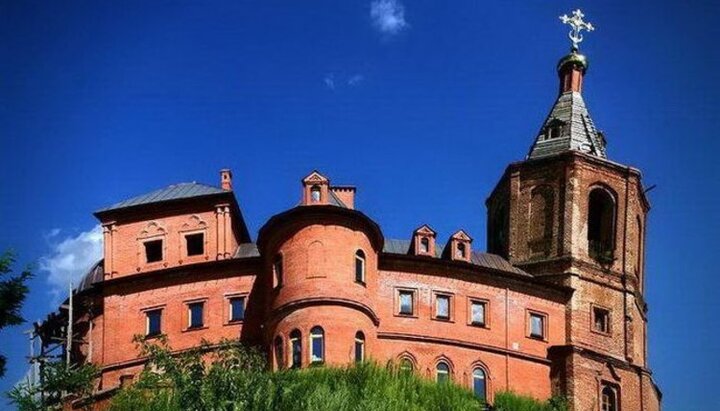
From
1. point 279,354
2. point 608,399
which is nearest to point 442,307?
point 608,399

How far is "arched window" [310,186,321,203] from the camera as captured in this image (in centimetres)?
6481

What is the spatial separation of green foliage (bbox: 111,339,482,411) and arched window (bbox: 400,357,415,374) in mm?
404

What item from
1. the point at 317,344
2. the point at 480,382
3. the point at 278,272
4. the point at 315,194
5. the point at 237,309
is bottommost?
the point at 480,382

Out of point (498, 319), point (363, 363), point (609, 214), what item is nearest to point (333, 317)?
point (363, 363)

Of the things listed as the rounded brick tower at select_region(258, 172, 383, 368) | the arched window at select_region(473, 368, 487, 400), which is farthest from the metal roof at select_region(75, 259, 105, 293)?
the arched window at select_region(473, 368, 487, 400)

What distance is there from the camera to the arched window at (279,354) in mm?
61781

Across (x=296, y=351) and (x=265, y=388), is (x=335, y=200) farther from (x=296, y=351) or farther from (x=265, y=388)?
(x=265, y=388)

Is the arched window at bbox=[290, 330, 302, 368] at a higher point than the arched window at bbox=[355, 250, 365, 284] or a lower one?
lower

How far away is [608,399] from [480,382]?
6.54 m

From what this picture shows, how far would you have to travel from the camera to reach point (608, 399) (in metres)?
68.9

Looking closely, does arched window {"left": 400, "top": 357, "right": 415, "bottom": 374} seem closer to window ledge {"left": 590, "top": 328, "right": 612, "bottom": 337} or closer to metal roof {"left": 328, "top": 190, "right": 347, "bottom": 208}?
metal roof {"left": 328, "top": 190, "right": 347, "bottom": 208}

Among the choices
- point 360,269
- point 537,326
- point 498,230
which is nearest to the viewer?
point 360,269

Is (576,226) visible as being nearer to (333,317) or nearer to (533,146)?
(533,146)

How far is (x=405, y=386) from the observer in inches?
2247
